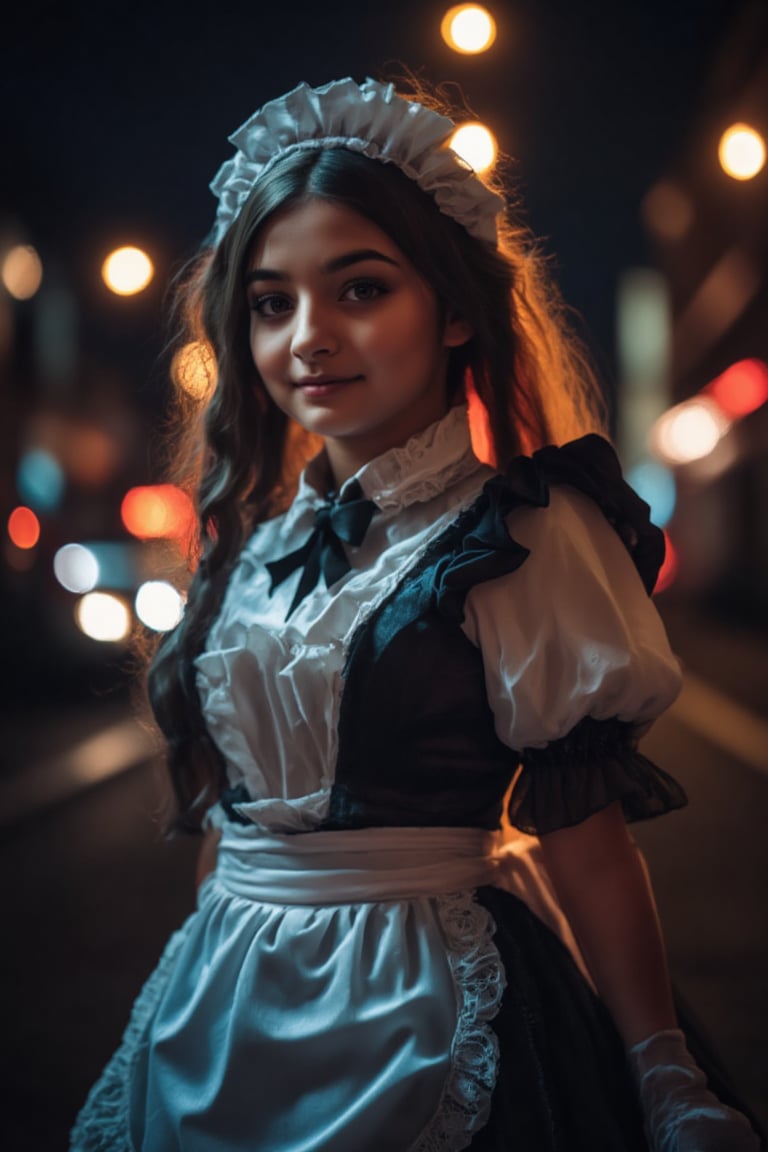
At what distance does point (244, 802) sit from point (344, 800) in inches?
9.5

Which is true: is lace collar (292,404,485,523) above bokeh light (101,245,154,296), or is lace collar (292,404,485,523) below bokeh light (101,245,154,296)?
below

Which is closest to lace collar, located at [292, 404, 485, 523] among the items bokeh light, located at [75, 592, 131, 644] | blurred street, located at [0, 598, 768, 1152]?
blurred street, located at [0, 598, 768, 1152]

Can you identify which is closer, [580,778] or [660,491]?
[580,778]

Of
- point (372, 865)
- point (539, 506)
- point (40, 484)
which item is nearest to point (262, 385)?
point (539, 506)

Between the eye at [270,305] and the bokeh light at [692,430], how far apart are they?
18392 mm

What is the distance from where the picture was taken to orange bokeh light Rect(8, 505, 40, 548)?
764 centimetres

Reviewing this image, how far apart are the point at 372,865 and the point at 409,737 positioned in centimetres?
20

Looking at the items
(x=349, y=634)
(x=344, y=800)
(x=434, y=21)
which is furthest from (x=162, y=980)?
(x=434, y=21)

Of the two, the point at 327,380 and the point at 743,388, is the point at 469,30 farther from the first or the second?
the point at 743,388

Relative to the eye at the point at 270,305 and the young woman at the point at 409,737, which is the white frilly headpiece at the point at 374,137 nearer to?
the young woman at the point at 409,737

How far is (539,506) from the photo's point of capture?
1475 mm

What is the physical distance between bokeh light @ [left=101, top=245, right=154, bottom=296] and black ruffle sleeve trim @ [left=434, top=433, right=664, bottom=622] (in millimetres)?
1291

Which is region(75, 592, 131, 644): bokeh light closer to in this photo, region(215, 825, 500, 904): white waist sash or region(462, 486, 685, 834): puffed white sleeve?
region(215, 825, 500, 904): white waist sash

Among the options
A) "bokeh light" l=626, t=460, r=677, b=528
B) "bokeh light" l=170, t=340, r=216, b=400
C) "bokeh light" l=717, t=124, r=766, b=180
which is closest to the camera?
"bokeh light" l=170, t=340, r=216, b=400
